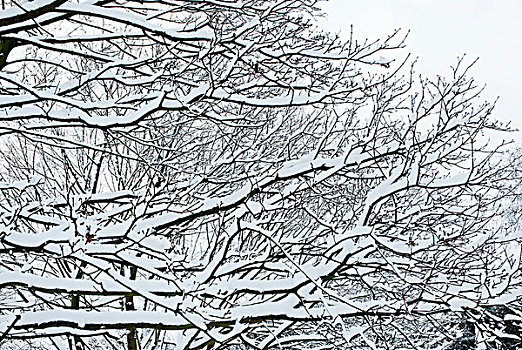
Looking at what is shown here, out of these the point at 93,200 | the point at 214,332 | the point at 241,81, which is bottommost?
the point at 214,332

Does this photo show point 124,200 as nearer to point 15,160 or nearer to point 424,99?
point 424,99

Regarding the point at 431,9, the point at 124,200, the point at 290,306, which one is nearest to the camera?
the point at 290,306

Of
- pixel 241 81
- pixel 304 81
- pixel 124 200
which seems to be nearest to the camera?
pixel 124 200

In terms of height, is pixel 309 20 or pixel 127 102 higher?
pixel 309 20

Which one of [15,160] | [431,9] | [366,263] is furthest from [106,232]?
[431,9]

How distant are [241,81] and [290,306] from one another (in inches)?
122

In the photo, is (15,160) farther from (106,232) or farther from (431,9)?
(431,9)

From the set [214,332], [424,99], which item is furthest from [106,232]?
[424,99]

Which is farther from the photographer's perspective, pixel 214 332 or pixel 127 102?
pixel 127 102

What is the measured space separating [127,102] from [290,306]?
1676mm

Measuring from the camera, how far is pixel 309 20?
14.8 feet

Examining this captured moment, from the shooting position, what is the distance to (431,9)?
22.6ft

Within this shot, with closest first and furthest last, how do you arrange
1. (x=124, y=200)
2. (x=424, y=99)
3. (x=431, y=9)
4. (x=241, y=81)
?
1. (x=424, y=99)
2. (x=124, y=200)
3. (x=241, y=81)
4. (x=431, y=9)

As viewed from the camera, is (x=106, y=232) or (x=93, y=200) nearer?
(x=106, y=232)
